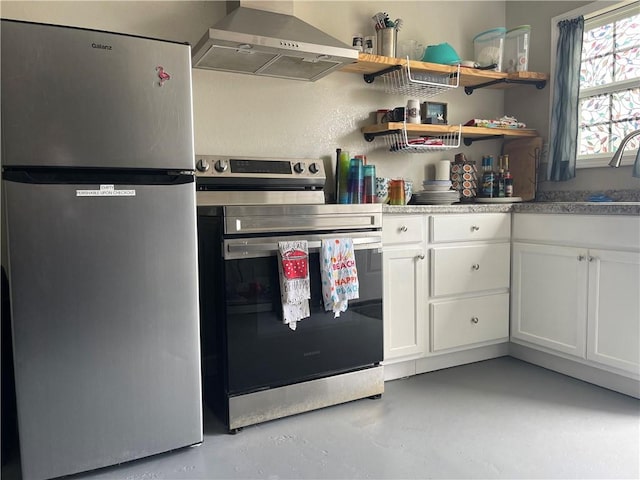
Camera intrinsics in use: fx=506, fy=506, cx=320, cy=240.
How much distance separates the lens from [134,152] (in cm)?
176

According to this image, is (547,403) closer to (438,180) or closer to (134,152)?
(438,180)

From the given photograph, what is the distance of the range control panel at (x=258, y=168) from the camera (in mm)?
2387

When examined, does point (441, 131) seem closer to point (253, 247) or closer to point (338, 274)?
point (338, 274)

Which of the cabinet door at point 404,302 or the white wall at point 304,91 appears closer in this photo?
the white wall at point 304,91

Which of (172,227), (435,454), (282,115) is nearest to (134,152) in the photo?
(172,227)

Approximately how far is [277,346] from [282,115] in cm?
128

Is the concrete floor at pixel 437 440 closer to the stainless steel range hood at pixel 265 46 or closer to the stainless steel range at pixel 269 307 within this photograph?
the stainless steel range at pixel 269 307

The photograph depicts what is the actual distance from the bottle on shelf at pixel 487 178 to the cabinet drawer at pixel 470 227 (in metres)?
0.35

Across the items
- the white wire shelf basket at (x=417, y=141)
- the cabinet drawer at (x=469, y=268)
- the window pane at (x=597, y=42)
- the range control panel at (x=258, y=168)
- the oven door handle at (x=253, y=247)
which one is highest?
the window pane at (x=597, y=42)

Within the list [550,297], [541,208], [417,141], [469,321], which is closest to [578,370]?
[550,297]

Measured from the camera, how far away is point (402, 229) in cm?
256

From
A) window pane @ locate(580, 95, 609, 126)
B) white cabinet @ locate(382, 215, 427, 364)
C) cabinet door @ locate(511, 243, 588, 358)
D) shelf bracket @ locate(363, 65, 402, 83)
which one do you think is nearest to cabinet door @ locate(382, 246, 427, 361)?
white cabinet @ locate(382, 215, 427, 364)

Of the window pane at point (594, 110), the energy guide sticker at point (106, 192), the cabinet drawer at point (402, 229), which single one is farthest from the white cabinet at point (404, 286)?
the window pane at point (594, 110)

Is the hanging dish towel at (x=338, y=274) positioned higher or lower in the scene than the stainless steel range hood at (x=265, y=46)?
lower
